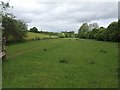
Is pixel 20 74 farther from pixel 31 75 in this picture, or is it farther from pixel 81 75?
pixel 81 75

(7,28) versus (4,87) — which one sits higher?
(7,28)

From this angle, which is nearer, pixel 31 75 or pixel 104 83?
pixel 104 83

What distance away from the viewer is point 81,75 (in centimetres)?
1314

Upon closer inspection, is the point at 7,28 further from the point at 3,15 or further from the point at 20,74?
the point at 20,74

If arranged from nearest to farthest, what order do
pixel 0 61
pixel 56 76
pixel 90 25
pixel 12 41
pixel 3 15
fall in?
pixel 56 76 < pixel 0 61 < pixel 3 15 < pixel 12 41 < pixel 90 25

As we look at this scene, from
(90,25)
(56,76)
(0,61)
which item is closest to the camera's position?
(56,76)

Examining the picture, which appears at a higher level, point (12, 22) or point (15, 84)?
point (12, 22)

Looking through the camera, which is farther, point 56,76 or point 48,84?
point 56,76

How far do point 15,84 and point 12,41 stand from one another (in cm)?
4980

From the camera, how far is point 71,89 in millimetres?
9898

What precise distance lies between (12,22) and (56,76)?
43851mm

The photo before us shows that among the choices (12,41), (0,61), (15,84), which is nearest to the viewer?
(15,84)

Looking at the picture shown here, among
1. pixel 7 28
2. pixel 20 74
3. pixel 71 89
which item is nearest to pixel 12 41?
pixel 7 28

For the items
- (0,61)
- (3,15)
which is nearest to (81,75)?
(0,61)
